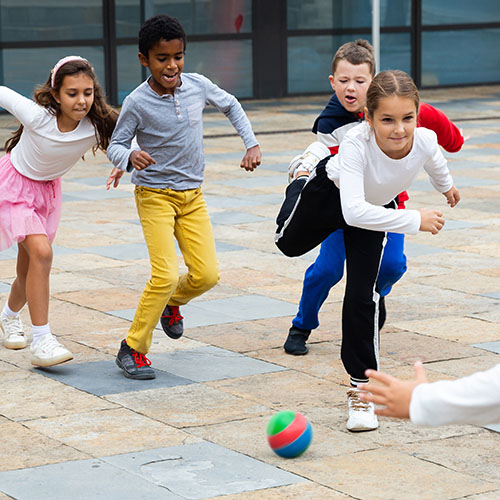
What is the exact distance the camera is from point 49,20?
1945cm

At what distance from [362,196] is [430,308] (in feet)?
7.85

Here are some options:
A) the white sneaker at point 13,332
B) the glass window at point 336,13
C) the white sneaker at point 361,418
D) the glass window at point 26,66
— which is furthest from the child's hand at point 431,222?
the glass window at point 336,13

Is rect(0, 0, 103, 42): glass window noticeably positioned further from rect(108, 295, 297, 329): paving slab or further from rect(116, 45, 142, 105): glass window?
rect(108, 295, 297, 329): paving slab

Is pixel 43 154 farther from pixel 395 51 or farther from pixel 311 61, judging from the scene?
pixel 395 51

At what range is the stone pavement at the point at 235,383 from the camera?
13.9ft

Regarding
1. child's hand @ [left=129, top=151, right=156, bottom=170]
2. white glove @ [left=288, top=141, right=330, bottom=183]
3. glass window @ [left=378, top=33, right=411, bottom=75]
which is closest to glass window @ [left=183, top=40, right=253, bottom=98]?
glass window @ [left=378, top=33, right=411, bottom=75]

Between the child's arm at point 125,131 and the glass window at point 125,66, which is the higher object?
the child's arm at point 125,131

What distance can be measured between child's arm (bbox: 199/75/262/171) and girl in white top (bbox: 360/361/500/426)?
2945 millimetres

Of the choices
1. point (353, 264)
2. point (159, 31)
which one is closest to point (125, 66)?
point (159, 31)

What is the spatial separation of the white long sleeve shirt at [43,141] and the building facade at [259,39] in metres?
13.5

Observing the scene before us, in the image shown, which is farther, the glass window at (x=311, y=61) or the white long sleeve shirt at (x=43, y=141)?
the glass window at (x=311, y=61)

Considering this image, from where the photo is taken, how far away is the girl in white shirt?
15.1ft

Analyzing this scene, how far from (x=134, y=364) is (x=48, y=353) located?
0.43m

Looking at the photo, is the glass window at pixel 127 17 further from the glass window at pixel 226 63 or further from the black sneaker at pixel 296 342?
the black sneaker at pixel 296 342
